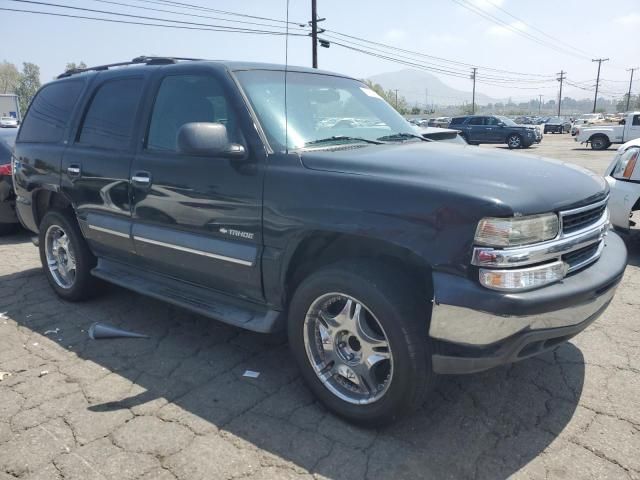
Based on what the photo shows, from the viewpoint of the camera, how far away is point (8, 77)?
106m

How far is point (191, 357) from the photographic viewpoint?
353cm

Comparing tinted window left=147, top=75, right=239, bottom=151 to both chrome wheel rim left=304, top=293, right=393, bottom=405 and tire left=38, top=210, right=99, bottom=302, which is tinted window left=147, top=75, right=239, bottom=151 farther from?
tire left=38, top=210, right=99, bottom=302

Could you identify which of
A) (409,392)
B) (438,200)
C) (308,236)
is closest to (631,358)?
(409,392)

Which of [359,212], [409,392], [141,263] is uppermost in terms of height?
[359,212]

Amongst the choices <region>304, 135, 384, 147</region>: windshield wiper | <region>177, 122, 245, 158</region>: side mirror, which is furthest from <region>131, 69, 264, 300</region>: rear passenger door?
<region>304, 135, 384, 147</region>: windshield wiper

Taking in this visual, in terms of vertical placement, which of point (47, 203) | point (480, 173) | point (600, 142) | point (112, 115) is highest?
point (112, 115)

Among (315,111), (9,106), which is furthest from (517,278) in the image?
(9,106)

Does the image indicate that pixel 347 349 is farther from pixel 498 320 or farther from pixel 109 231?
pixel 109 231

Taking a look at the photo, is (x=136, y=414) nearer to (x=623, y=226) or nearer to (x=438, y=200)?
(x=438, y=200)

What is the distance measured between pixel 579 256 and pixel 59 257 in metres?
4.31

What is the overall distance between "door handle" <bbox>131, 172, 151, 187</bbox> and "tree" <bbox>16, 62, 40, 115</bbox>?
4522 inches

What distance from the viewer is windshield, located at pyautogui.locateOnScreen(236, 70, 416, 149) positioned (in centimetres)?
304

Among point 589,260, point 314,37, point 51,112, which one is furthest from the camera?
point 314,37

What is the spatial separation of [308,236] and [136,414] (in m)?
1.40
